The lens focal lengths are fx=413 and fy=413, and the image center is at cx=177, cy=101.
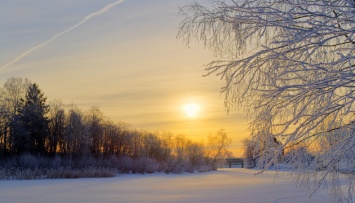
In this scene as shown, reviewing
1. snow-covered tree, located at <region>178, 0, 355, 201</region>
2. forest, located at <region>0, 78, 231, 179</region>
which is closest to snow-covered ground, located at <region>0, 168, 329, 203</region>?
snow-covered tree, located at <region>178, 0, 355, 201</region>

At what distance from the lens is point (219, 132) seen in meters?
50.5

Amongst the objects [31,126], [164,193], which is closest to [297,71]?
[164,193]

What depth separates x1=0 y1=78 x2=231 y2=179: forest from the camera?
35719 millimetres

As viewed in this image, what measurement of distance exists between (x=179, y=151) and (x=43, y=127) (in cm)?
1413

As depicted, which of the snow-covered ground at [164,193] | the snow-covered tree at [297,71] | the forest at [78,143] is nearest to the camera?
the snow-covered tree at [297,71]

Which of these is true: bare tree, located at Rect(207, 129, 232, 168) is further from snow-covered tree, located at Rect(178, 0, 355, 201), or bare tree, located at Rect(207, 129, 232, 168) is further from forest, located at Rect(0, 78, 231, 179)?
snow-covered tree, located at Rect(178, 0, 355, 201)

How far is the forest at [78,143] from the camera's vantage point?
35719mm

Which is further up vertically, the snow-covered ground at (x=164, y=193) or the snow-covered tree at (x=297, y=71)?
the snow-covered tree at (x=297, y=71)

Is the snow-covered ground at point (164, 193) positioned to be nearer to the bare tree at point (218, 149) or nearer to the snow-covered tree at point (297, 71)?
the snow-covered tree at point (297, 71)

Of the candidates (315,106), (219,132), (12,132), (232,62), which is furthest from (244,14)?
(219,132)

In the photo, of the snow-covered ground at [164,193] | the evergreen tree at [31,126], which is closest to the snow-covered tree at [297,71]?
the snow-covered ground at [164,193]

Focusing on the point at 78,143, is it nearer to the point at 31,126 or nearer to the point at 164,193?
the point at 31,126

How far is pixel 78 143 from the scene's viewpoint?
132 ft

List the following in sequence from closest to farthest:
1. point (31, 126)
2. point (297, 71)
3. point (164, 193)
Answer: point (297, 71)
point (164, 193)
point (31, 126)
